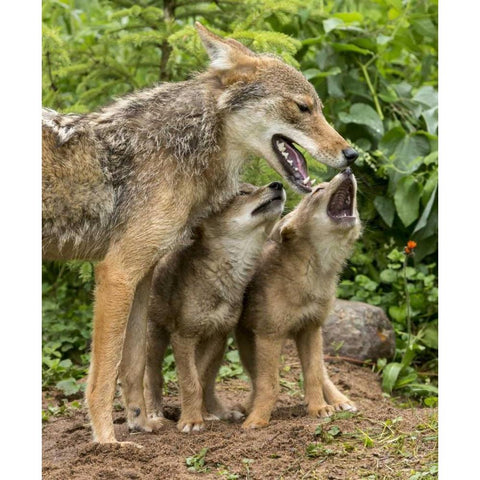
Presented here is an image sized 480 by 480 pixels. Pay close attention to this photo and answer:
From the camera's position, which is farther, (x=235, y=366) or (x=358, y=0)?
(x=358, y=0)

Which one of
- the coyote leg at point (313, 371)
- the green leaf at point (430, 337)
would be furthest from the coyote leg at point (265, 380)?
the green leaf at point (430, 337)

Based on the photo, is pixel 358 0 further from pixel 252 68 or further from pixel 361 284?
pixel 252 68

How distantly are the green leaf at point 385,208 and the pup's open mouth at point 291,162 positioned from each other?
123 inches

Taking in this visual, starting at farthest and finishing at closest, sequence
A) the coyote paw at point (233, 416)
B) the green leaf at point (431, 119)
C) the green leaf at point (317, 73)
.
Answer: the green leaf at point (431, 119)
the green leaf at point (317, 73)
the coyote paw at point (233, 416)

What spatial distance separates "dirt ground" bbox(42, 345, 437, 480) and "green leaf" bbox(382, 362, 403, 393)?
1.10m

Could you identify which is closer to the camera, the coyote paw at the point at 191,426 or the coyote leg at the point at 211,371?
the coyote paw at the point at 191,426

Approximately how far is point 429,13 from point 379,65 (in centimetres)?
75

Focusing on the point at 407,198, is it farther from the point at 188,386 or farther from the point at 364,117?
the point at 188,386

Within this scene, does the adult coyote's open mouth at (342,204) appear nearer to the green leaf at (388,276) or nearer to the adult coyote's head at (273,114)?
the adult coyote's head at (273,114)

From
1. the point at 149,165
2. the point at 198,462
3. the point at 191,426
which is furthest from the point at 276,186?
the point at 198,462

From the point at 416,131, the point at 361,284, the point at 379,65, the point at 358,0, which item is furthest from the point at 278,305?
the point at 358,0

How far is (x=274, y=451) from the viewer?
5383 millimetres

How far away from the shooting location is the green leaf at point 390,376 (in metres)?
7.43

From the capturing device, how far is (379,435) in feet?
18.3
